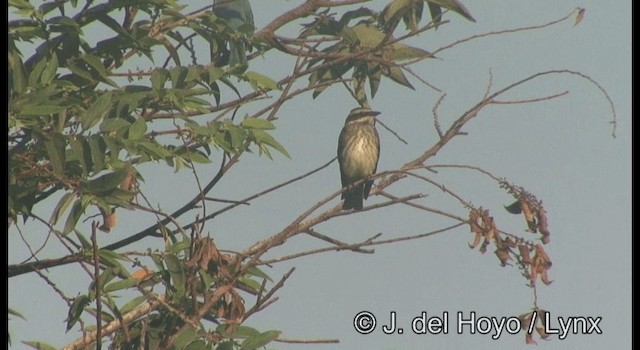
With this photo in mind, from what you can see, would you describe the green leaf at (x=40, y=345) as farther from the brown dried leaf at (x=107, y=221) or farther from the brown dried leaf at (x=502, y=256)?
the brown dried leaf at (x=502, y=256)

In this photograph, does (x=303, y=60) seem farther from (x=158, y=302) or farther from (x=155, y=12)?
(x=158, y=302)

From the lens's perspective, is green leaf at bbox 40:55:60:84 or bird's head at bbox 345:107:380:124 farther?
bird's head at bbox 345:107:380:124

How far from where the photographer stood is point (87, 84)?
11.1ft

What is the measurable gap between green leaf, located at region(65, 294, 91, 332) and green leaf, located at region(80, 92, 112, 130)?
0.46 metres

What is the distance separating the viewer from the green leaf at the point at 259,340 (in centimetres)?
329

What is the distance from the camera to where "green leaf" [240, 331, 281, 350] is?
3292mm

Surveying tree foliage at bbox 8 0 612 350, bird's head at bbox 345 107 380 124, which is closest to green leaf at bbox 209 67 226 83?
tree foliage at bbox 8 0 612 350

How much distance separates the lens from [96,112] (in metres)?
3.14

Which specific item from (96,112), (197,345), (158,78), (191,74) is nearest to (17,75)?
(96,112)

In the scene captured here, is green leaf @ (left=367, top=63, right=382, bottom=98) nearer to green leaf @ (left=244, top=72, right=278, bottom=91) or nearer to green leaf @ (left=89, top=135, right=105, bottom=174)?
green leaf @ (left=244, top=72, right=278, bottom=91)

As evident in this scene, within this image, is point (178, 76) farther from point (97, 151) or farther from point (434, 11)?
point (434, 11)

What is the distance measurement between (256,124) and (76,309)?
803 millimetres
